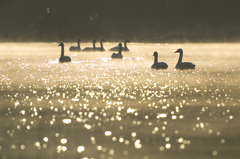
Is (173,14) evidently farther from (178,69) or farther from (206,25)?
(178,69)

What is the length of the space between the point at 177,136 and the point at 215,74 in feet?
51.4

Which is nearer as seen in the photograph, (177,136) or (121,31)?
(177,136)

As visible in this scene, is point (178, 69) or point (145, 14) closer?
point (178, 69)

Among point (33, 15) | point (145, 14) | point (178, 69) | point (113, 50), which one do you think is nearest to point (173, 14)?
point (145, 14)

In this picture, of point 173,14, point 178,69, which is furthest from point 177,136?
point 173,14

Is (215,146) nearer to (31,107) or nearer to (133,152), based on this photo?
(133,152)

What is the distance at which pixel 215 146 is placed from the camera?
1096 centimetres

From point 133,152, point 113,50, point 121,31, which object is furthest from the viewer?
point 121,31

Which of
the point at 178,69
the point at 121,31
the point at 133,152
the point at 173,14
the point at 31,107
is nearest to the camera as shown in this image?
the point at 133,152

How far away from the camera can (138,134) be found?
12016 mm

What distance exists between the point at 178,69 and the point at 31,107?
15512 millimetres

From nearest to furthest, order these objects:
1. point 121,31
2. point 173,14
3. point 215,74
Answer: point 215,74
point 121,31
point 173,14

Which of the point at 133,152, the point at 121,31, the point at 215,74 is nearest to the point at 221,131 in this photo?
the point at 133,152

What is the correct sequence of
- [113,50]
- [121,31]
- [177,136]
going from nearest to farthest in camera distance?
[177,136] < [113,50] < [121,31]
